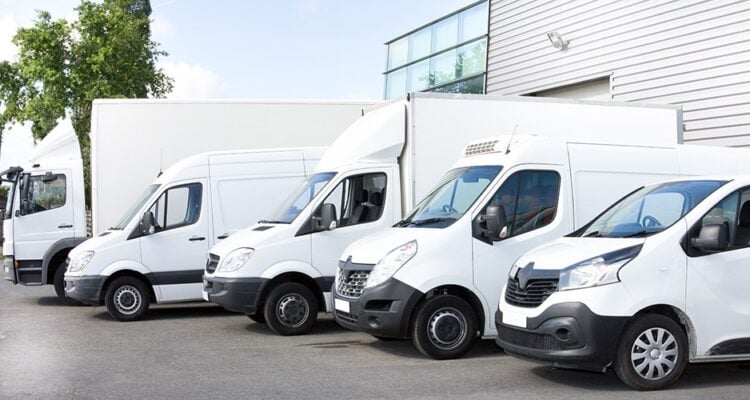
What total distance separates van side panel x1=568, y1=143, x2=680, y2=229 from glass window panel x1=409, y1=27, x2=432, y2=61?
16696 mm

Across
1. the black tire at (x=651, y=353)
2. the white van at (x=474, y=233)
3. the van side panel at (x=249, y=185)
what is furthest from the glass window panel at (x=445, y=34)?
the black tire at (x=651, y=353)

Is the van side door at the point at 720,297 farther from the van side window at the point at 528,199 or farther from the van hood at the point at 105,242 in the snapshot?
the van hood at the point at 105,242

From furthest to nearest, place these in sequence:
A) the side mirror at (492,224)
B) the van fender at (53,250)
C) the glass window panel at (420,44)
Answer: the glass window panel at (420,44) → the van fender at (53,250) → the side mirror at (492,224)

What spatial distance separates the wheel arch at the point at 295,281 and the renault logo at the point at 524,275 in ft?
13.0

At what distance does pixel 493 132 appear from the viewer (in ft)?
38.1

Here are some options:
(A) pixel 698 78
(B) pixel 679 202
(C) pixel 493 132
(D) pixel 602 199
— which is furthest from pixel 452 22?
(B) pixel 679 202

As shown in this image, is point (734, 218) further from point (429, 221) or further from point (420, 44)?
point (420, 44)

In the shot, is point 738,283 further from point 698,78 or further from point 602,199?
point 698,78

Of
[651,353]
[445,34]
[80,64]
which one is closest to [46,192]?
[651,353]

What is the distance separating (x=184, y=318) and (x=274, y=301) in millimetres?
2741

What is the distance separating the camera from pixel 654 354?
739cm

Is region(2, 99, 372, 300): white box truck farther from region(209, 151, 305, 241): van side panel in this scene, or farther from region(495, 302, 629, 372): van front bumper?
region(495, 302, 629, 372): van front bumper

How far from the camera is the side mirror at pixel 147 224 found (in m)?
13.0

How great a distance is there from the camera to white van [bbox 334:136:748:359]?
29.8 ft
